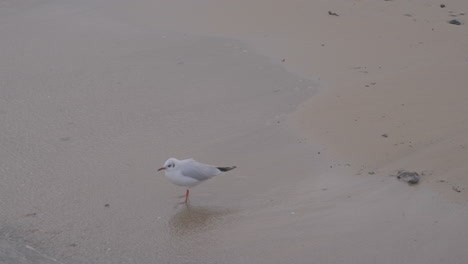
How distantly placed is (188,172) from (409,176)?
1.67 meters

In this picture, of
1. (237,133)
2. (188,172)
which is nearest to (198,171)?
(188,172)

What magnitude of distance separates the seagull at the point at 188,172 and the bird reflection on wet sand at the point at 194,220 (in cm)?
17

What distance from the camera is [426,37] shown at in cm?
852

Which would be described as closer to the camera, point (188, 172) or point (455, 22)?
point (188, 172)

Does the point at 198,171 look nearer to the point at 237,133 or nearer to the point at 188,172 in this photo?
the point at 188,172

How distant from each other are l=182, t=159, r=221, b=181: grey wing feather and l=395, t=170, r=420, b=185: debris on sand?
139cm

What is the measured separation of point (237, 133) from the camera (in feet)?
19.7

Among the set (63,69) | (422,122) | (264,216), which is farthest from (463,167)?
(63,69)

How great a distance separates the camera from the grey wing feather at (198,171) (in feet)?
16.1

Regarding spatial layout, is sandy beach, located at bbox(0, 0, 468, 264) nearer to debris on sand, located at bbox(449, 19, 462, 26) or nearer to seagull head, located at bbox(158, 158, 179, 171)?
debris on sand, located at bbox(449, 19, 462, 26)

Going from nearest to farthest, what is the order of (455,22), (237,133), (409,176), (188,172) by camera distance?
(188,172)
(409,176)
(237,133)
(455,22)

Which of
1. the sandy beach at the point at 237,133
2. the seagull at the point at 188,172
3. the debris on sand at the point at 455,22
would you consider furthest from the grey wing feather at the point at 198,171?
the debris on sand at the point at 455,22

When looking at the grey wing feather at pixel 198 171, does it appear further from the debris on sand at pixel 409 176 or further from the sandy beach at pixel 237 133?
the debris on sand at pixel 409 176

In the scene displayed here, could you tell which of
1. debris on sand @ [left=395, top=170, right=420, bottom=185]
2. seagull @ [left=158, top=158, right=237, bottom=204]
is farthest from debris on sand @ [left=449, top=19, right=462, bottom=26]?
seagull @ [left=158, top=158, right=237, bottom=204]
